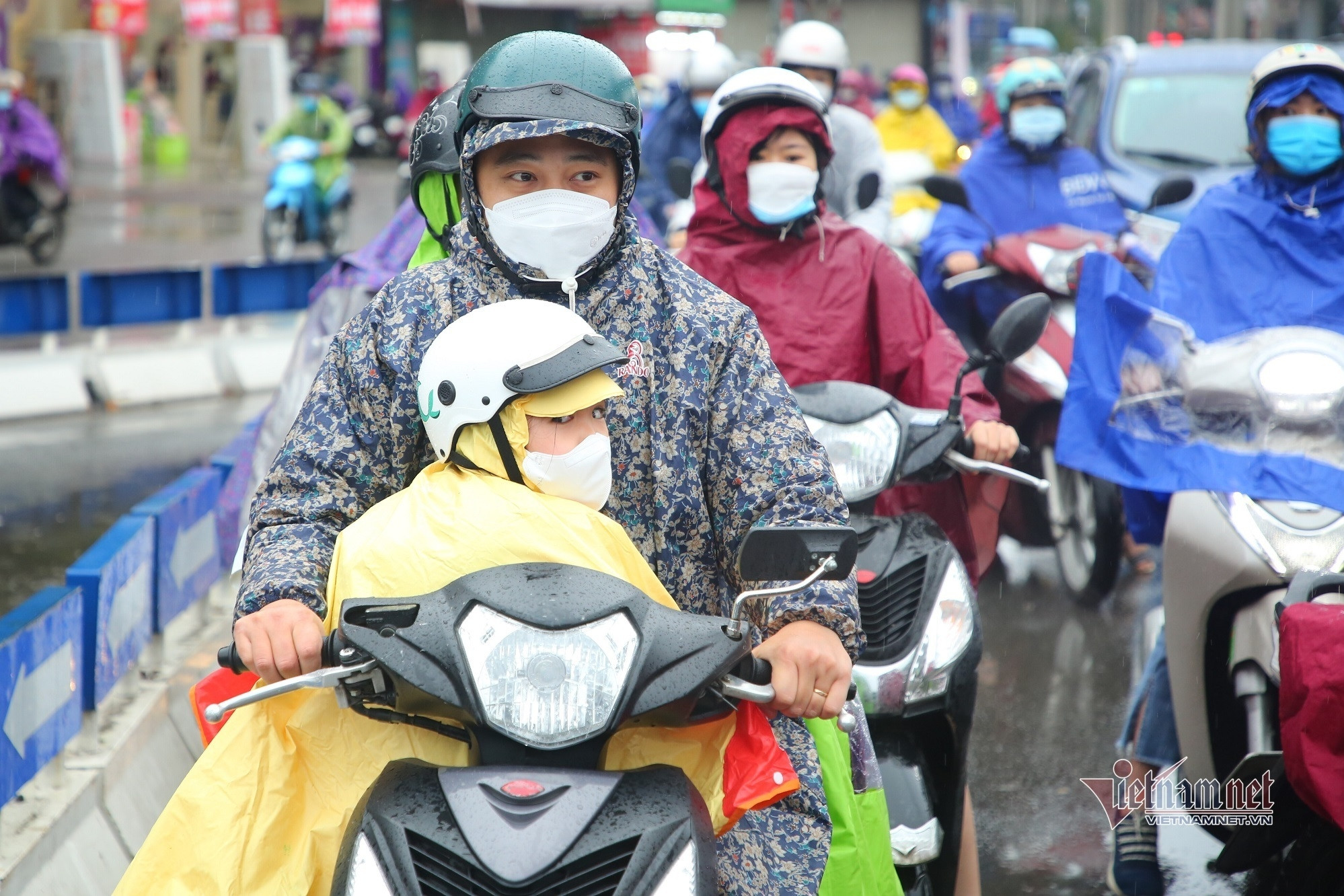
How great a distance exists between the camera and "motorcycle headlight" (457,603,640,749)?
2010mm

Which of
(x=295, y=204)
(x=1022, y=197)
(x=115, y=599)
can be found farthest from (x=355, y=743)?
(x=295, y=204)

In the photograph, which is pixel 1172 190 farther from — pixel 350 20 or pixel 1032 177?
pixel 350 20

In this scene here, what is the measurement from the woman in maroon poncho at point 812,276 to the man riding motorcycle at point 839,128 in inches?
94.7

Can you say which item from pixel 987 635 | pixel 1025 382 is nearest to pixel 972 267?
pixel 1025 382

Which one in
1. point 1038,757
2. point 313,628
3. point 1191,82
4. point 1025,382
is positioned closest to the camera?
point 313,628

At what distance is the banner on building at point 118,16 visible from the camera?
107 feet

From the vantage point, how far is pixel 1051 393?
21.9 feet

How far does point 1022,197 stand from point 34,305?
265 inches

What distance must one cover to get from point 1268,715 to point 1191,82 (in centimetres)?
749

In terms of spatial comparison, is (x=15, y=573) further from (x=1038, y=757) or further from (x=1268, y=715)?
(x=1268, y=715)

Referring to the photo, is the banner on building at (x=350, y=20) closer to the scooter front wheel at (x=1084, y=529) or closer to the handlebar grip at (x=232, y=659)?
the scooter front wheel at (x=1084, y=529)

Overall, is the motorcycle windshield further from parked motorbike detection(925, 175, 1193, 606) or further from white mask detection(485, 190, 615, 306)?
parked motorbike detection(925, 175, 1193, 606)

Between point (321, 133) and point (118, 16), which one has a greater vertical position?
point (118, 16)

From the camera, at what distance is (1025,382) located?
6836 millimetres
